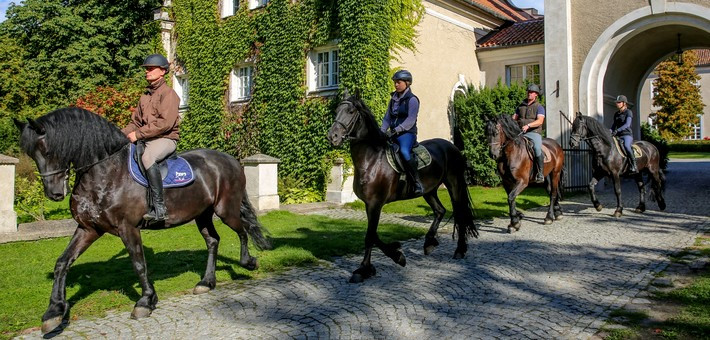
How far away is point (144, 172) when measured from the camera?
16.8 feet

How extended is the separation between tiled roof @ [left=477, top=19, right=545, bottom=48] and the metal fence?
13.5 feet

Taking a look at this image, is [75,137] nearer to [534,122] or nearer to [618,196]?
[534,122]

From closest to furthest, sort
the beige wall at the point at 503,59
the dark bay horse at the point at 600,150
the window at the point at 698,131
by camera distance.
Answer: the dark bay horse at the point at 600,150
the beige wall at the point at 503,59
the window at the point at 698,131

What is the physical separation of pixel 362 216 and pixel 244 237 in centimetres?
596

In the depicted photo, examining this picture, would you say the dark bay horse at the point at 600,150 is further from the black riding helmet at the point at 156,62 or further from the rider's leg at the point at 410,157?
the black riding helmet at the point at 156,62

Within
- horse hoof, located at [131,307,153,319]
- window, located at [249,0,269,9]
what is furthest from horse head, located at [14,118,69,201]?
window, located at [249,0,269,9]

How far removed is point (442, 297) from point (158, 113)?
11.4 ft

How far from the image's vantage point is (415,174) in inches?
271

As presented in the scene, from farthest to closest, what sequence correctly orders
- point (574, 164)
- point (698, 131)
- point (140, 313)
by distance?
1. point (698, 131)
2. point (574, 164)
3. point (140, 313)

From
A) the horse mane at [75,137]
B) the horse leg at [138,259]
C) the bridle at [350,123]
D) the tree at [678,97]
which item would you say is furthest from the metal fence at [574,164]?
the tree at [678,97]

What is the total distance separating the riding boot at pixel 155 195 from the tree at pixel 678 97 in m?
50.4

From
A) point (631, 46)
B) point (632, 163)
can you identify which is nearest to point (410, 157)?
point (632, 163)

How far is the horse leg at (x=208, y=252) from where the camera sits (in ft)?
18.8

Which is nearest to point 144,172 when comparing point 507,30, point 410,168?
point 410,168
